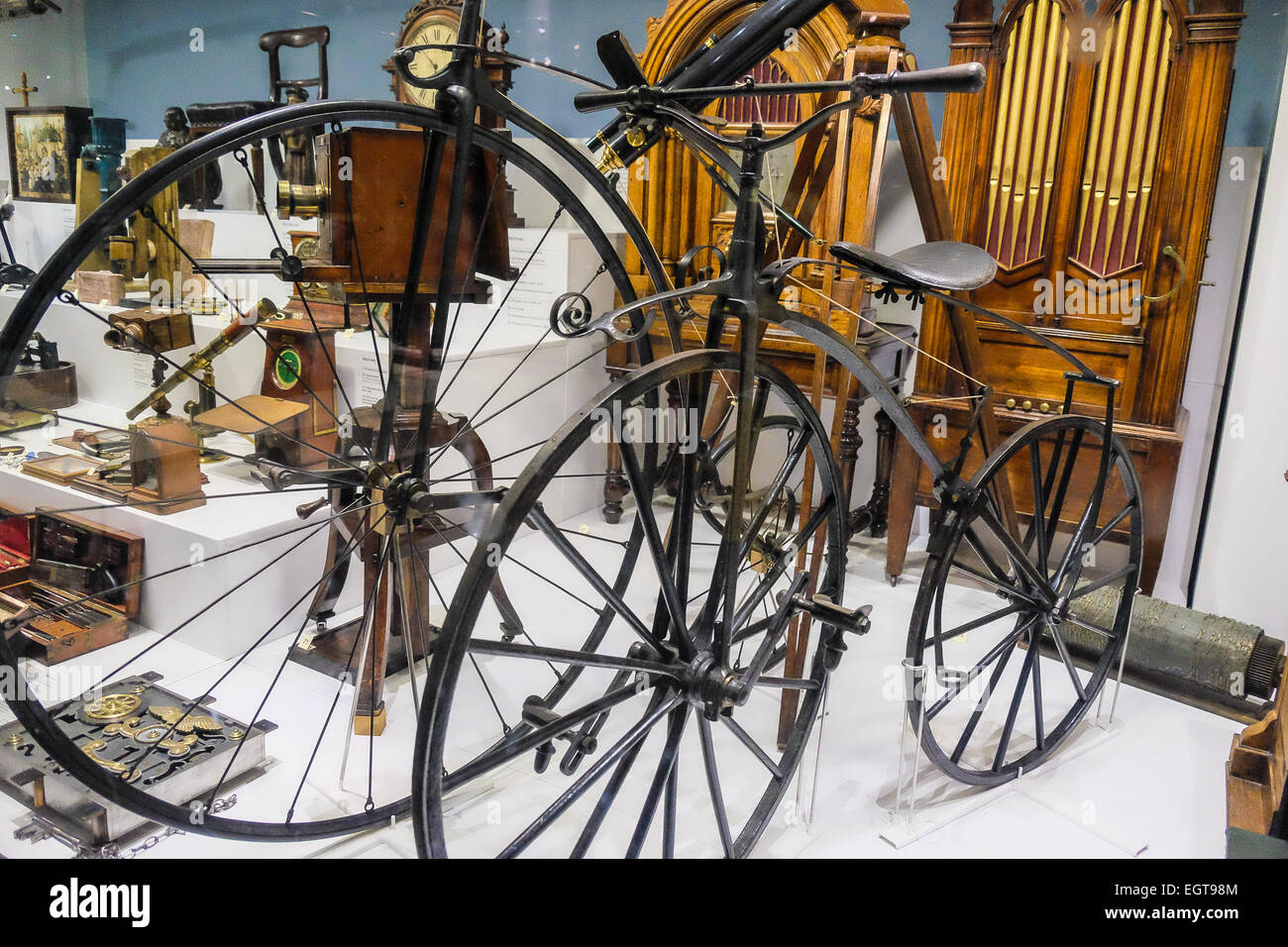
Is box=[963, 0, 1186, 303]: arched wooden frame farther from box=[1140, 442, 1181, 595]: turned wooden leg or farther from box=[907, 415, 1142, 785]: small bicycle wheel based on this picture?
box=[907, 415, 1142, 785]: small bicycle wheel

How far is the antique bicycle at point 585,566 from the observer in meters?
1.42

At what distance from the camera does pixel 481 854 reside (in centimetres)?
189

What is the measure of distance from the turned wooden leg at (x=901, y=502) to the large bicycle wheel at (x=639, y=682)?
0.56m

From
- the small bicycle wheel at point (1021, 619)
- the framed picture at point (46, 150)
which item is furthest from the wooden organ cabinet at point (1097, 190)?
the framed picture at point (46, 150)

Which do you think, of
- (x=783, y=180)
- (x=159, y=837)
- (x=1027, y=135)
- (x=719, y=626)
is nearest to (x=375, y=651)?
(x=159, y=837)

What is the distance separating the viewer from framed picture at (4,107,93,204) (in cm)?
167

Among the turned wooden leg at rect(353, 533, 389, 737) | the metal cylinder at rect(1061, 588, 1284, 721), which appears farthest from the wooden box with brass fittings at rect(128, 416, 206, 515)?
the metal cylinder at rect(1061, 588, 1284, 721)

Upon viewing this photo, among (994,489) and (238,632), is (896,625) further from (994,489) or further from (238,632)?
(238,632)

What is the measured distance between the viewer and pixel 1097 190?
9.62 feet

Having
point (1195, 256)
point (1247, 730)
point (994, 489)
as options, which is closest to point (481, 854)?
point (994, 489)

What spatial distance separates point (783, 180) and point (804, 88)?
1811mm

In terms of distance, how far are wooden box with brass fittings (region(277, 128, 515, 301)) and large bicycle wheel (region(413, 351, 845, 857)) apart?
556mm

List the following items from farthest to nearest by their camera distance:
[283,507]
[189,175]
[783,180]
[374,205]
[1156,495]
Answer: [783,180]
[1156,495]
[283,507]
[189,175]
[374,205]

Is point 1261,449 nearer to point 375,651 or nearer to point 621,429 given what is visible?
point 621,429
